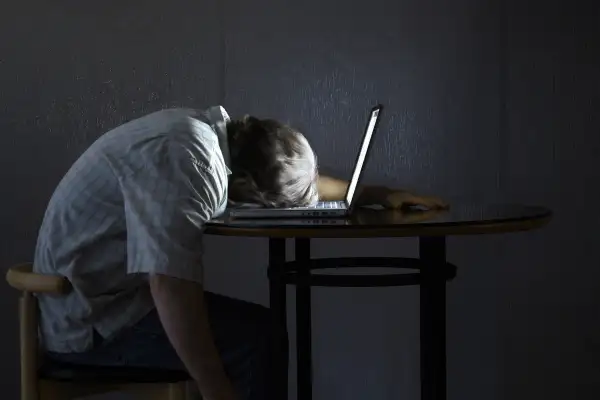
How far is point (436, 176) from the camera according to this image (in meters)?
2.70

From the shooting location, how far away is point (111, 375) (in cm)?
159

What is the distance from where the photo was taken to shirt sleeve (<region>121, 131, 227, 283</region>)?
1428mm

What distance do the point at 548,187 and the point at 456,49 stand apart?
543 millimetres

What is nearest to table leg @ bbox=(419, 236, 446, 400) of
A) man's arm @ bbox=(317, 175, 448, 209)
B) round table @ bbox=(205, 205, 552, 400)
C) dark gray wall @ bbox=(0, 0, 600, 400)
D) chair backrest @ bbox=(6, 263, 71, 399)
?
round table @ bbox=(205, 205, 552, 400)

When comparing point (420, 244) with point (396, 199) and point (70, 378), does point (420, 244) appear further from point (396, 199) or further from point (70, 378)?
point (70, 378)

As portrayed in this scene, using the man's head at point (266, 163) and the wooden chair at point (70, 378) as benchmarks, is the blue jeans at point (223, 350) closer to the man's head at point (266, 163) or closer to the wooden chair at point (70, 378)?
the wooden chair at point (70, 378)

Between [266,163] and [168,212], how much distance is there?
302 mm

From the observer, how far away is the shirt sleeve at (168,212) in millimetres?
1428

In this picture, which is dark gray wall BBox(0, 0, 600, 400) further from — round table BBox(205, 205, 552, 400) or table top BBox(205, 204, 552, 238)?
table top BBox(205, 204, 552, 238)

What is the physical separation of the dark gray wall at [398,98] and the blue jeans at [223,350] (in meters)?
1.09

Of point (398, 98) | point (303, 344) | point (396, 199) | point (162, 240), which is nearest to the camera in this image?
point (162, 240)

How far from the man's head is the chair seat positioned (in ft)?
1.26

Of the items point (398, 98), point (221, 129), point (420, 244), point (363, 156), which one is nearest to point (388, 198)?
point (363, 156)

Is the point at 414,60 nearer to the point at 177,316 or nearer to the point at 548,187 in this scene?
the point at 548,187
